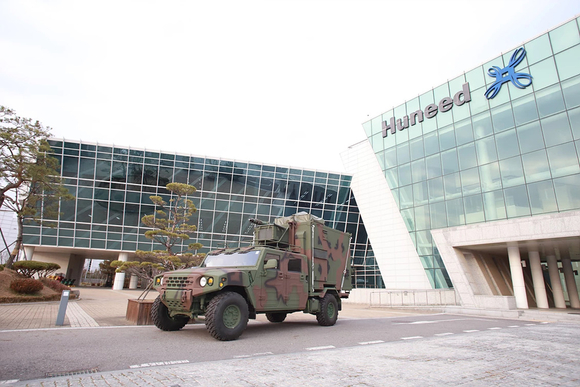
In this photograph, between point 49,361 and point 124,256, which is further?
point 124,256

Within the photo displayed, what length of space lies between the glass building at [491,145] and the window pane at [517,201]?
5 cm

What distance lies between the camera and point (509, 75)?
21.0 metres

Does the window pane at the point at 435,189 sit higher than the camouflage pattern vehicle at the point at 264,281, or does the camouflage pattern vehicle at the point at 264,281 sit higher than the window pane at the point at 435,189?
the window pane at the point at 435,189

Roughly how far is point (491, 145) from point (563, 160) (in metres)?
4.07

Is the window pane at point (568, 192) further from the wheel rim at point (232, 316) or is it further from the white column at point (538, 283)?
the wheel rim at point (232, 316)

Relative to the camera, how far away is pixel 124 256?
33.1 meters

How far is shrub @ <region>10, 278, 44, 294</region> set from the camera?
52.5 feet

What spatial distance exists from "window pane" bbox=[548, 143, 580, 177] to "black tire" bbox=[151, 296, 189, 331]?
771 inches

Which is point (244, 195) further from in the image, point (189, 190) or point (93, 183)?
point (189, 190)

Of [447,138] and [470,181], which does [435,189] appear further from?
[447,138]

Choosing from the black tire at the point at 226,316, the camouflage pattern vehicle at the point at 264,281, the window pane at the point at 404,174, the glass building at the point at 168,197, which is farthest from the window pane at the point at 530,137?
the black tire at the point at 226,316

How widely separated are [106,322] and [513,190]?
2105 cm

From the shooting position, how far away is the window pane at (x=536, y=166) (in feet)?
60.6

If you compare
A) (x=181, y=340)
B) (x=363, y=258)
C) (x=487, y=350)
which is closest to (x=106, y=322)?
(x=181, y=340)
